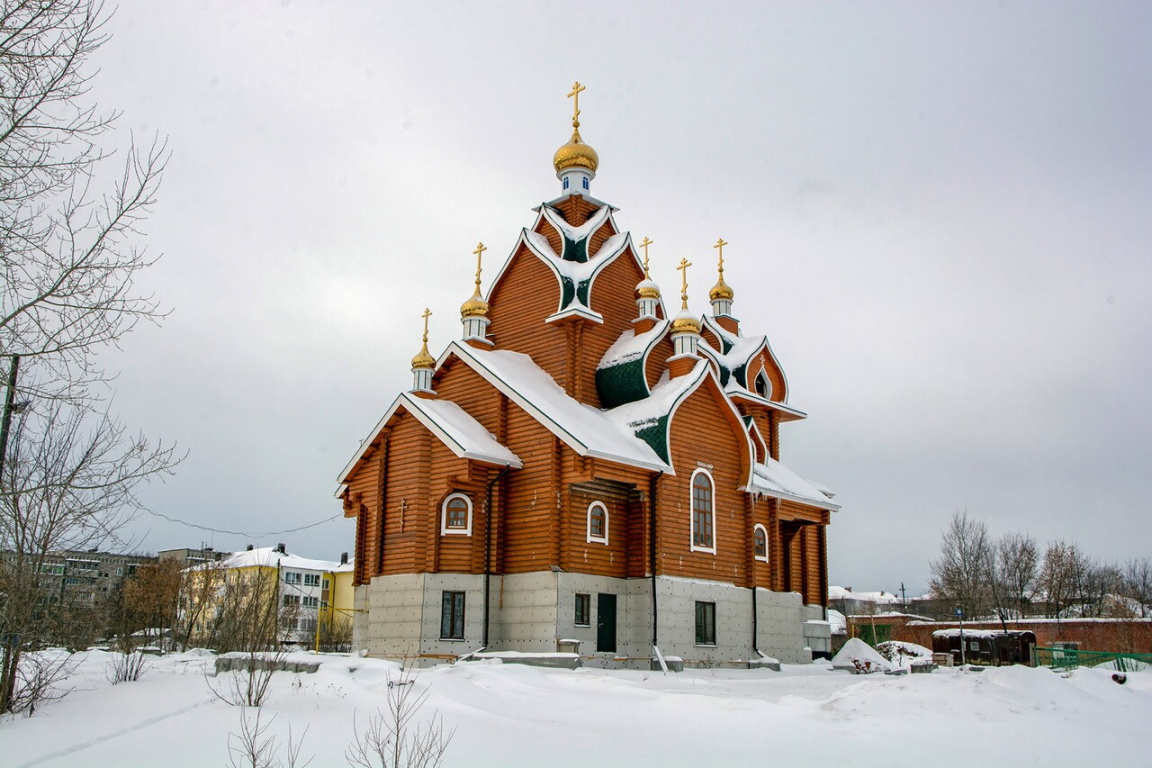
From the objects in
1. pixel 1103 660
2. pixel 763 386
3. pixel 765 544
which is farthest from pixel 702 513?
pixel 1103 660

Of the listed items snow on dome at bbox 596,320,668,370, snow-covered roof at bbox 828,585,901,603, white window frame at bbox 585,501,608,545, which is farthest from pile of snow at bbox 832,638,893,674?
snow-covered roof at bbox 828,585,901,603

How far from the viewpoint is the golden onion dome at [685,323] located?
25.3 m

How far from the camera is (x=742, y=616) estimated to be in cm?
2397

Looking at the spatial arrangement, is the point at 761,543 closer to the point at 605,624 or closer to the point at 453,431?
the point at 605,624

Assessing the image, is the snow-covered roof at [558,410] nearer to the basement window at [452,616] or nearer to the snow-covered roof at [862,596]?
the basement window at [452,616]

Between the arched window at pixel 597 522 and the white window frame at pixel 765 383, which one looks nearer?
the arched window at pixel 597 522

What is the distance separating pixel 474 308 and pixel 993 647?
16249 mm

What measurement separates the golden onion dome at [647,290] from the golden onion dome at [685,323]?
45.8 inches

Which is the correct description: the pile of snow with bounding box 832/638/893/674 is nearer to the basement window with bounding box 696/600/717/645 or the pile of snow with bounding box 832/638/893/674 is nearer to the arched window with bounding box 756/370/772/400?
the basement window with bounding box 696/600/717/645

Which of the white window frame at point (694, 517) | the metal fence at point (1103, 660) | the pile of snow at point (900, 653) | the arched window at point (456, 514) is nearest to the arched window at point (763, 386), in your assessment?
the white window frame at point (694, 517)

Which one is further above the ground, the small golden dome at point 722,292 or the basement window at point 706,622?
the small golden dome at point 722,292

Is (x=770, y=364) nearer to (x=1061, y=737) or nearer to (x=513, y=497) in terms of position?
(x=513, y=497)

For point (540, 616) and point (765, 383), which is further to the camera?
point (765, 383)

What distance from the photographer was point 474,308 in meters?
26.2
